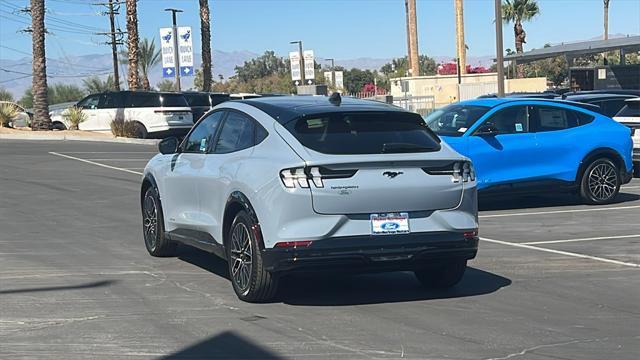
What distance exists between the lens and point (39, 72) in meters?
32.6

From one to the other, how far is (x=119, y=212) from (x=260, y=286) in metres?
6.76

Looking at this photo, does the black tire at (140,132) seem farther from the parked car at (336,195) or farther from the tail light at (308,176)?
the tail light at (308,176)

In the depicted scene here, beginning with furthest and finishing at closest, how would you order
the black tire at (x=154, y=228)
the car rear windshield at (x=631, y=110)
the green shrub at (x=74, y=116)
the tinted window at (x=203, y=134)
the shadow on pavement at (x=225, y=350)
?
the green shrub at (x=74, y=116)
the car rear windshield at (x=631, y=110)
the black tire at (x=154, y=228)
the tinted window at (x=203, y=134)
the shadow on pavement at (x=225, y=350)

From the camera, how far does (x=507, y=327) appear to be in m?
6.61

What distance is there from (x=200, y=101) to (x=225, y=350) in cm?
2570

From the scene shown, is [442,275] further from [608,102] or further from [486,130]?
[608,102]

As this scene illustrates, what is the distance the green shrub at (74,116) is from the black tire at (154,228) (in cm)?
2208

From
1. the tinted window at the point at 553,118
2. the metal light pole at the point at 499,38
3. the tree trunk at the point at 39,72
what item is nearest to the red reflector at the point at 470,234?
the tinted window at the point at 553,118

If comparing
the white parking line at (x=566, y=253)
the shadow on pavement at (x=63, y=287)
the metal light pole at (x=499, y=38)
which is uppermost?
the metal light pole at (x=499, y=38)

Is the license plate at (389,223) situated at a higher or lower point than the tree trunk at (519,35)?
lower

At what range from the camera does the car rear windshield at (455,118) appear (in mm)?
13281

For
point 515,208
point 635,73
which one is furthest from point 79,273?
point 635,73

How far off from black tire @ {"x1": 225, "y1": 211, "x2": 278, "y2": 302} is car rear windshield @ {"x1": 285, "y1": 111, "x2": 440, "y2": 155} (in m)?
0.86

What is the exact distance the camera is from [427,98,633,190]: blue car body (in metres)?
13.1
